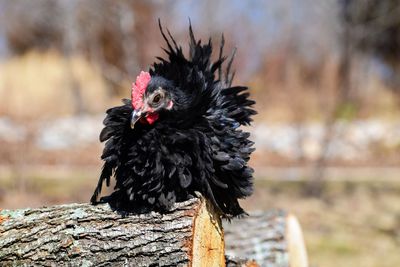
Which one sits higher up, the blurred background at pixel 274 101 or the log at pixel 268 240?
the blurred background at pixel 274 101

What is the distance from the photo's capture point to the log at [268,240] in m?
4.14

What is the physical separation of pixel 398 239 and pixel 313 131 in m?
6.15

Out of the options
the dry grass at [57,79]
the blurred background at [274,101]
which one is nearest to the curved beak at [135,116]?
the blurred background at [274,101]

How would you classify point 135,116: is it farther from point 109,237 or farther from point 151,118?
point 109,237

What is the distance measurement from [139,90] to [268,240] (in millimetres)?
1971

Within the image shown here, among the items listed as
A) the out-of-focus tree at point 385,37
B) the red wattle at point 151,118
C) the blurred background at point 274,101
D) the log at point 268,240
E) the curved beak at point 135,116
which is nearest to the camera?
the curved beak at point 135,116

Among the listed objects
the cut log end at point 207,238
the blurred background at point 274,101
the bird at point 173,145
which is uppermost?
the blurred background at point 274,101

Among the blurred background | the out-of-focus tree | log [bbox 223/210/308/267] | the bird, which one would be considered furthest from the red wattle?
the out-of-focus tree

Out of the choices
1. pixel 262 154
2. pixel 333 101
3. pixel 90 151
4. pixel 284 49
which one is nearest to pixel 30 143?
pixel 90 151

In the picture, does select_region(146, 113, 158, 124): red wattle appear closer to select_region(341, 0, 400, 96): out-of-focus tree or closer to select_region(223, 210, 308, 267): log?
select_region(223, 210, 308, 267): log

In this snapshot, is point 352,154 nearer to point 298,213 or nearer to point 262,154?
point 262,154

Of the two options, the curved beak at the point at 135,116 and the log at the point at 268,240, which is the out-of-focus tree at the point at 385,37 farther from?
the curved beak at the point at 135,116

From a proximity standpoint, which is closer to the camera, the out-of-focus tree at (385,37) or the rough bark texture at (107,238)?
the rough bark texture at (107,238)

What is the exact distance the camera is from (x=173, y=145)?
2.84 m
